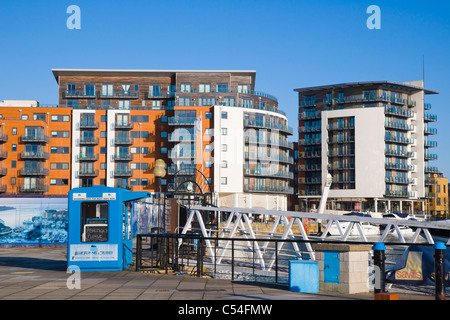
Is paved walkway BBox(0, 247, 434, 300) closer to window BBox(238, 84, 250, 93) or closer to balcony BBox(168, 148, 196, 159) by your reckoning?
balcony BBox(168, 148, 196, 159)

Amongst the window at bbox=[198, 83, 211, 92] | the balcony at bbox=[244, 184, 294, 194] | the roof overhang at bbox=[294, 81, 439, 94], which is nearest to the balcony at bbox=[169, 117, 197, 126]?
the window at bbox=[198, 83, 211, 92]

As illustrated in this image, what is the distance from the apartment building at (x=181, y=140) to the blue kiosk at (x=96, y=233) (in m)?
65.6

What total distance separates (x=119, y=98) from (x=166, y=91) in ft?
25.8

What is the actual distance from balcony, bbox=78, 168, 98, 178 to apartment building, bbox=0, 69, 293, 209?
152 millimetres

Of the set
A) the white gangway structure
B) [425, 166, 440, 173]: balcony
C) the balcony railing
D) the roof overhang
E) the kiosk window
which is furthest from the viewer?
[425, 166, 440, 173]: balcony

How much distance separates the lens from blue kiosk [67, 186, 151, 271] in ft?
56.7

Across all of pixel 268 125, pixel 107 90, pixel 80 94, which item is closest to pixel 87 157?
pixel 80 94

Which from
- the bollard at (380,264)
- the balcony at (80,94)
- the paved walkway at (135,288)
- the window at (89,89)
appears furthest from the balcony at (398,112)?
the bollard at (380,264)

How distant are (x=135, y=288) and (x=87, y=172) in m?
77.3

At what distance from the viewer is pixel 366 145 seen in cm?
10094

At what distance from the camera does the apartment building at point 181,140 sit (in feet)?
284
